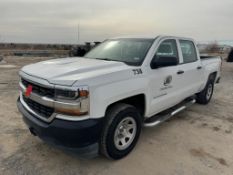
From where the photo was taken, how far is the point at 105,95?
8.73ft

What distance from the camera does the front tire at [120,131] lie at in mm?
2857

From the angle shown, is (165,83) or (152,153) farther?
(165,83)

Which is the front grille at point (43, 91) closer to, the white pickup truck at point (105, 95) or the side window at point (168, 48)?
the white pickup truck at point (105, 95)

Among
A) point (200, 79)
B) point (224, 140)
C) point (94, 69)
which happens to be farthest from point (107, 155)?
point (200, 79)

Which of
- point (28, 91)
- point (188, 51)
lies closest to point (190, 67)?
point (188, 51)

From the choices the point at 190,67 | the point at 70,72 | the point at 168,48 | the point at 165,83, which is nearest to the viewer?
the point at 70,72

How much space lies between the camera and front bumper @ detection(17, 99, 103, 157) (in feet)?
8.24

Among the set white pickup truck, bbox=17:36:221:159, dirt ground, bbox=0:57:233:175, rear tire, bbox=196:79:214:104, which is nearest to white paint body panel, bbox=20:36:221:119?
white pickup truck, bbox=17:36:221:159

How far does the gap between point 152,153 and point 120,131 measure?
2.23 feet

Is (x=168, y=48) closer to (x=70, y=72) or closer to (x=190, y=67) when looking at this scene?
(x=190, y=67)

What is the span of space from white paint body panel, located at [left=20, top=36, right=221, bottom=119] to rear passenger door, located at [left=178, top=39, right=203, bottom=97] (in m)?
0.11

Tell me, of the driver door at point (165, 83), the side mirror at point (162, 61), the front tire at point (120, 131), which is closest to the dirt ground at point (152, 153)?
the front tire at point (120, 131)

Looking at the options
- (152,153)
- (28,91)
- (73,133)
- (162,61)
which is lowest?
(152,153)

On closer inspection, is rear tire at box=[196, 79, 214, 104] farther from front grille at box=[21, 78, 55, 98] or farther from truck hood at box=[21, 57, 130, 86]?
front grille at box=[21, 78, 55, 98]
